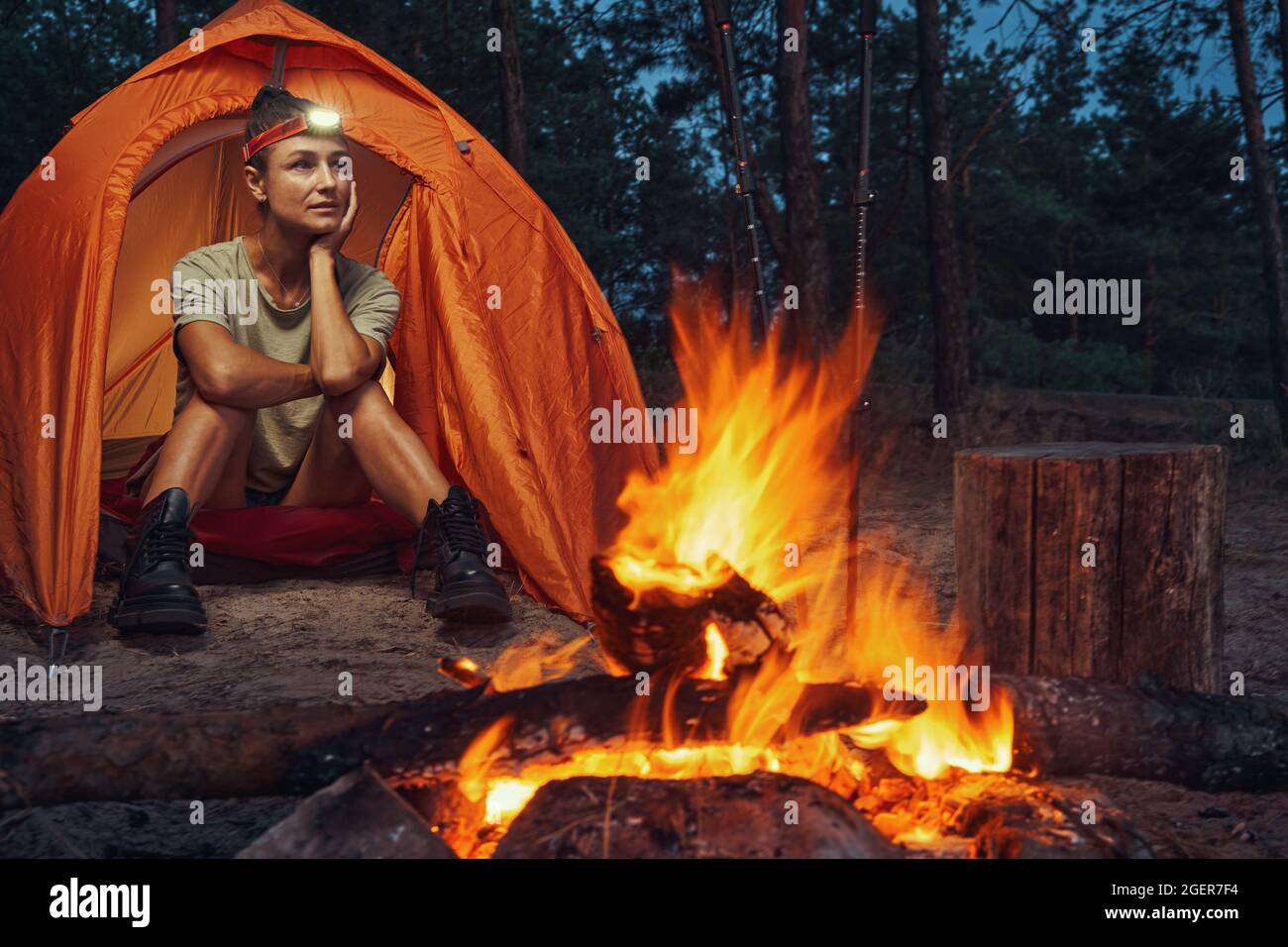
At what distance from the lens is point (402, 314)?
16.3ft

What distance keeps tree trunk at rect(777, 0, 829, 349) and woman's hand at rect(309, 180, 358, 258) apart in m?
→ 4.48

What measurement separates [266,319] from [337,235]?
0.47 meters

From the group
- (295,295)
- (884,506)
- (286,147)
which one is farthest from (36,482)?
(884,506)

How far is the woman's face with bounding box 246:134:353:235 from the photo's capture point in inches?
153

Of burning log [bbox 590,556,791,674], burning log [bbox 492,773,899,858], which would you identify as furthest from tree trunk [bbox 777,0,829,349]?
burning log [bbox 492,773,899,858]

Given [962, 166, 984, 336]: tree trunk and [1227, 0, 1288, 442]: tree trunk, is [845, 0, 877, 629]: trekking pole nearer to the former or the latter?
[1227, 0, 1288, 442]: tree trunk

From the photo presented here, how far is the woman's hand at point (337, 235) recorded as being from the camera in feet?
13.0

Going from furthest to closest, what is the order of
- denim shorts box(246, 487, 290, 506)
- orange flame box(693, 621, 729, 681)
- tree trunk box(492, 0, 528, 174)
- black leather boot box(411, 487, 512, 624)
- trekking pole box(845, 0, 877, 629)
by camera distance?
tree trunk box(492, 0, 528, 174) → denim shorts box(246, 487, 290, 506) → black leather boot box(411, 487, 512, 624) → trekking pole box(845, 0, 877, 629) → orange flame box(693, 621, 729, 681)

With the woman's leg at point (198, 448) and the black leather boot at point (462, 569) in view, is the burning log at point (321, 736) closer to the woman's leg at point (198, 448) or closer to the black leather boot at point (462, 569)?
the black leather boot at point (462, 569)

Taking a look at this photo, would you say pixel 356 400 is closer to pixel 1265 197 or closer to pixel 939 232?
pixel 939 232

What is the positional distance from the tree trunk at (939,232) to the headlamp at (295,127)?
221 inches

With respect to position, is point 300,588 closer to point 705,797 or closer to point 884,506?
point 705,797

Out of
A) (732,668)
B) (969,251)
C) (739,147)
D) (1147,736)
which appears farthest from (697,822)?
(969,251)
